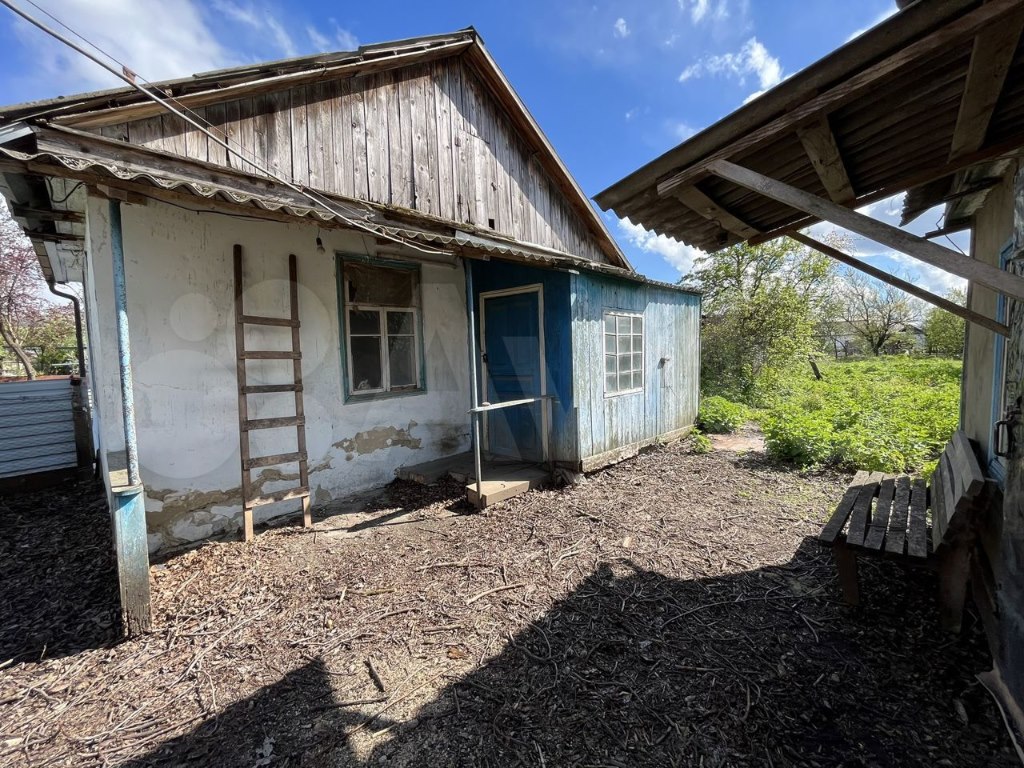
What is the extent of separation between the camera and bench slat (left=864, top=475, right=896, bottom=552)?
2756mm

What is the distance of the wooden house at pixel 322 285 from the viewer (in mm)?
3498

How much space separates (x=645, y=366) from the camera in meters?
7.06

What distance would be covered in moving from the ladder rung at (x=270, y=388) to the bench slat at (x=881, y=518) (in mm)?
4915

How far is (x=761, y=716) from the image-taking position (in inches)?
83.8

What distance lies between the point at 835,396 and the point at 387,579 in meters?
12.4

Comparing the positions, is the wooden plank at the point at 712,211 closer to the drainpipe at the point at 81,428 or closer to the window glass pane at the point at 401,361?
the window glass pane at the point at 401,361

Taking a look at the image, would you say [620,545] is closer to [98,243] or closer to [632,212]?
[632,212]

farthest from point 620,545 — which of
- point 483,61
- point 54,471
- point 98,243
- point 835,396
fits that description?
point 835,396

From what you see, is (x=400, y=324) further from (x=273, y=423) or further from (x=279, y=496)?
(x=279, y=496)

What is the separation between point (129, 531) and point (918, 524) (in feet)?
17.4

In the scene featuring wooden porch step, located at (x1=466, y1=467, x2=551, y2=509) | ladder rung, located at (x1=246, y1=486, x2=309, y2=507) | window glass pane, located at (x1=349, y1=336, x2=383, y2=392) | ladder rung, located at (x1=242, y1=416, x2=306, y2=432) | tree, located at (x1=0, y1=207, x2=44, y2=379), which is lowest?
wooden porch step, located at (x1=466, y1=467, x2=551, y2=509)

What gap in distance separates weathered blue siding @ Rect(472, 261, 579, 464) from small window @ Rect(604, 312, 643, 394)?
89 centimetres

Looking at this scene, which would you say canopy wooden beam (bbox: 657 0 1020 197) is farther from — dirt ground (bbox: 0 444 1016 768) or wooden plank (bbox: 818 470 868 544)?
dirt ground (bbox: 0 444 1016 768)

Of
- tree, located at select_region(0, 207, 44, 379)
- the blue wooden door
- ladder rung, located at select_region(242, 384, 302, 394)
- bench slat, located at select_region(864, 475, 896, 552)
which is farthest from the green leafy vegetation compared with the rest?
tree, located at select_region(0, 207, 44, 379)
